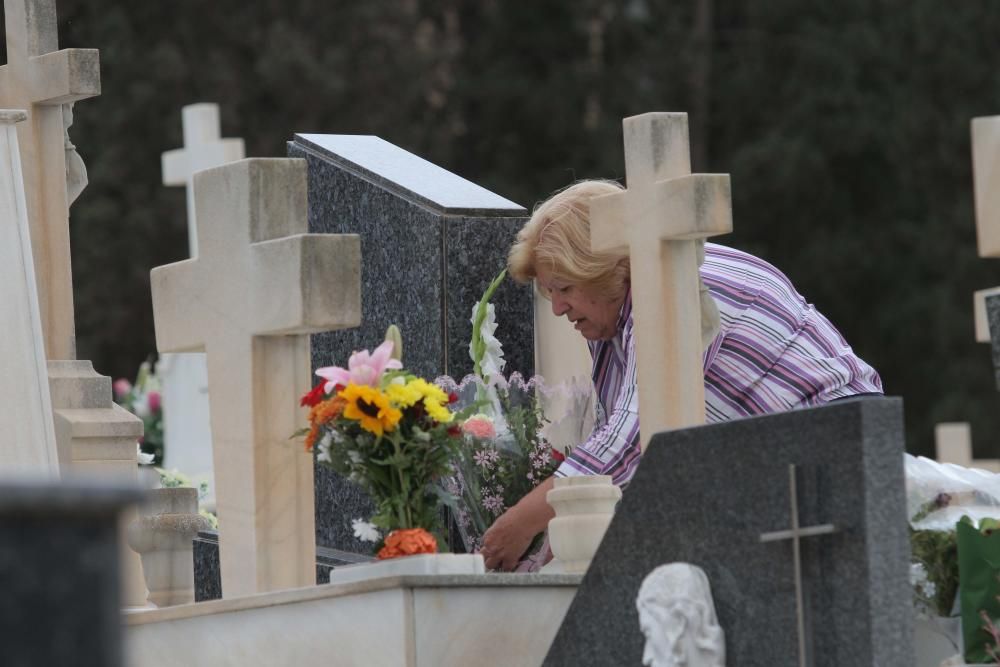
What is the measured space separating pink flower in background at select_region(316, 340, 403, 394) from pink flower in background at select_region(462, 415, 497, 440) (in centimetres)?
76

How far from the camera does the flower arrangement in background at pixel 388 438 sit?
420 centimetres

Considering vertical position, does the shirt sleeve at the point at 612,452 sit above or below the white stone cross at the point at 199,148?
below

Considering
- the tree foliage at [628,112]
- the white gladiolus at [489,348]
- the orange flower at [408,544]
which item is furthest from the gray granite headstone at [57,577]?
the tree foliage at [628,112]

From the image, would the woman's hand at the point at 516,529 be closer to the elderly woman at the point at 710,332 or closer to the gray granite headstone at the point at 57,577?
the elderly woman at the point at 710,332

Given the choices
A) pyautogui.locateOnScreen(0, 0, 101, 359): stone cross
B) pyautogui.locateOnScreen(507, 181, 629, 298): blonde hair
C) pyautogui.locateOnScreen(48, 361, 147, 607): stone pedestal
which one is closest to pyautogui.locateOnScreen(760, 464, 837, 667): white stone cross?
pyautogui.locateOnScreen(507, 181, 629, 298): blonde hair

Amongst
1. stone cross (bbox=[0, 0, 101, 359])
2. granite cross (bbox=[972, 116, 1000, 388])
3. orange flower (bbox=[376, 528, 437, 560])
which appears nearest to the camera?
orange flower (bbox=[376, 528, 437, 560])

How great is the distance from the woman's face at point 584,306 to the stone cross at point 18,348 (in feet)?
4.22

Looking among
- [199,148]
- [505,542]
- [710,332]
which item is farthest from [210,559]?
[199,148]

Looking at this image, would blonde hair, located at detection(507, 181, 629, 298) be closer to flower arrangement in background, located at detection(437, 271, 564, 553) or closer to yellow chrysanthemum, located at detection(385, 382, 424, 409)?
flower arrangement in background, located at detection(437, 271, 564, 553)

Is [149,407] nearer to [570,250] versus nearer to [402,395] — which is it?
[570,250]

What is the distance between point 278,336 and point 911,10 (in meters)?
17.0

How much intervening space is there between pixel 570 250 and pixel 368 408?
1.10 m

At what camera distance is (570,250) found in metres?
5.13

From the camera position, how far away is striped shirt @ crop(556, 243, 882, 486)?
504 centimetres
